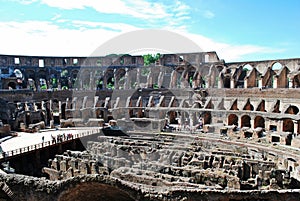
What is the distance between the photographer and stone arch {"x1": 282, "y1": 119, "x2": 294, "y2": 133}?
27375 mm

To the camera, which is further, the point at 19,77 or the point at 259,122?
the point at 19,77

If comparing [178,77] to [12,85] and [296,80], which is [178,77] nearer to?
[296,80]

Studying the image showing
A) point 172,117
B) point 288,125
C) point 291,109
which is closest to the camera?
point 288,125

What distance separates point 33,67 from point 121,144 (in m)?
25.1

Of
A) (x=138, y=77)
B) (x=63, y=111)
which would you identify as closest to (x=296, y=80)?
(x=138, y=77)

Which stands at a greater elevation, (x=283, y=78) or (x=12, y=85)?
(x=283, y=78)

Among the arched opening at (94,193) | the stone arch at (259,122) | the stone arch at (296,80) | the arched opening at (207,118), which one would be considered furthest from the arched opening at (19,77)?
the stone arch at (296,80)

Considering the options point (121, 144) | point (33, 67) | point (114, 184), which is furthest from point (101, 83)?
point (114, 184)

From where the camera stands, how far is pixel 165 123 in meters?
34.1

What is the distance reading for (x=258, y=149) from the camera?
24234mm

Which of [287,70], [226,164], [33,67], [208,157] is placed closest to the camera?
[226,164]

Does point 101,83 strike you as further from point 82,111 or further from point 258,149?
point 258,149

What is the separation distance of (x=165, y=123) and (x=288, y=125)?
1372 centimetres

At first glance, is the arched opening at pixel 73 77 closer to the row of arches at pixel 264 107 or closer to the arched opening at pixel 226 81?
the arched opening at pixel 226 81
